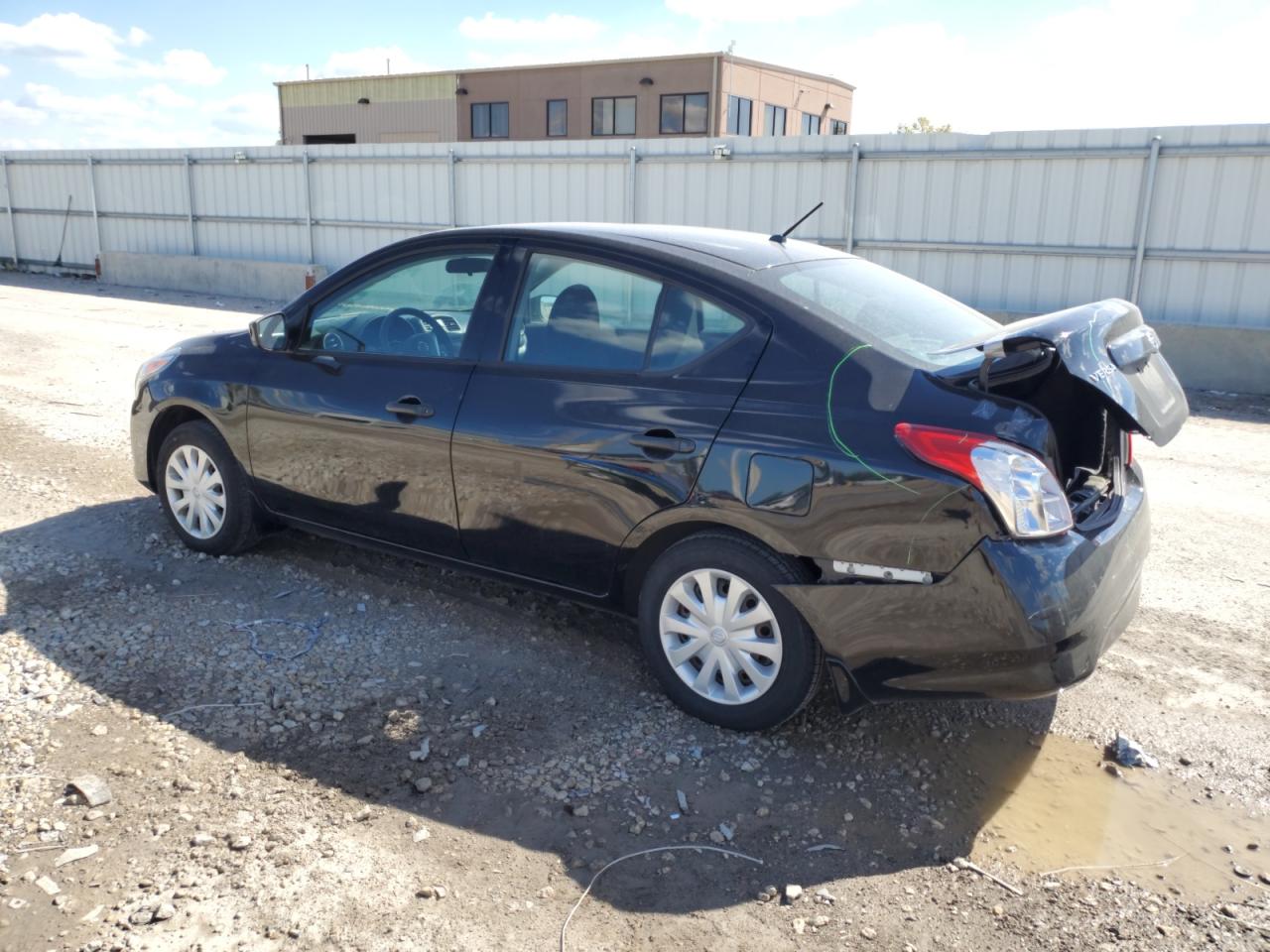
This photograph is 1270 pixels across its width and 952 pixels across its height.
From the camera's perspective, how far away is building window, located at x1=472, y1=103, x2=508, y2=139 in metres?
40.2

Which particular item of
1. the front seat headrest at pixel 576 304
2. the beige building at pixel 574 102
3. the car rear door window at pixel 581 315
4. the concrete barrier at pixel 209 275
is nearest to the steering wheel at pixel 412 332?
the car rear door window at pixel 581 315

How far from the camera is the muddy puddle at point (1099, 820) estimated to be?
3.10 m

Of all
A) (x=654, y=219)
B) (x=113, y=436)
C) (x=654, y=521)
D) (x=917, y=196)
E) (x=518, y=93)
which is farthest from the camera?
(x=518, y=93)

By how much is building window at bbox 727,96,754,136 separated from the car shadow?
34384mm

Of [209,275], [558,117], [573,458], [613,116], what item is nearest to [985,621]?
[573,458]

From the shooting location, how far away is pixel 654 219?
1669cm

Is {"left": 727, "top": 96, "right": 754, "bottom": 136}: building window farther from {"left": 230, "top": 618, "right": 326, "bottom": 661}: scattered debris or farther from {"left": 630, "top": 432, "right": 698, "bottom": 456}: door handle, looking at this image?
{"left": 630, "top": 432, "right": 698, "bottom": 456}: door handle

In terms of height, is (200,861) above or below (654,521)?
below

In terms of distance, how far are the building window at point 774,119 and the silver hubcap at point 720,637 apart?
38767 millimetres

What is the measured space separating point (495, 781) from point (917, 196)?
41.2ft

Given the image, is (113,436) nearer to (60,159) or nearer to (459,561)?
(459,561)

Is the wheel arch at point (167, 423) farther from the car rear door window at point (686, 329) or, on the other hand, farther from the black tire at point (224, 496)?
the car rear door window at point (686, 329)

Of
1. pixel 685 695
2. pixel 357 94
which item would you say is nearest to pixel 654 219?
pixel 685 695

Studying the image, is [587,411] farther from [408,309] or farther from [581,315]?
[408,309]
